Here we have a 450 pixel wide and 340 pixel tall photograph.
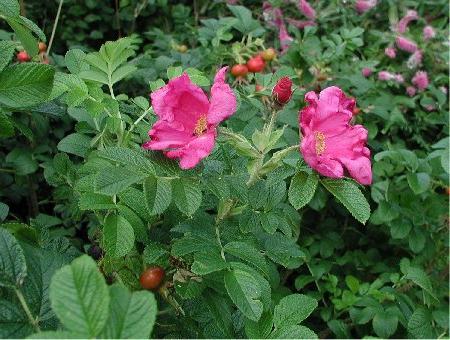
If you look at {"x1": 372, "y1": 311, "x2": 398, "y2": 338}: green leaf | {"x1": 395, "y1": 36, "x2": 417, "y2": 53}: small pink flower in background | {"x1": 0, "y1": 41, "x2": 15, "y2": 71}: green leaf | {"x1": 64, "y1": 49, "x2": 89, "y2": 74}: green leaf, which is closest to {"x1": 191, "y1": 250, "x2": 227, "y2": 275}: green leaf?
{"x1": 0, "y1": 41, "x2": 15, "y2": 71}: green leaf

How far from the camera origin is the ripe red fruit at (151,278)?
36.1 inches

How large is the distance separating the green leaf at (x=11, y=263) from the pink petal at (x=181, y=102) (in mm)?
277

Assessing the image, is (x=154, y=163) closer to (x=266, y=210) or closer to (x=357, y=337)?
(x=266, y=210)

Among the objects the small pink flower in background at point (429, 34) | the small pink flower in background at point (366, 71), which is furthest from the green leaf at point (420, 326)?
the small pink flower in background at point (429, 34)

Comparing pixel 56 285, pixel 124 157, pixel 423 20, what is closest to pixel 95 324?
pixel 56 285

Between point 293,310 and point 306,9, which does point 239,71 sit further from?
point 293,310

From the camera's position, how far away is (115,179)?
79 centimetres

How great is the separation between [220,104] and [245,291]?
0.25 meters

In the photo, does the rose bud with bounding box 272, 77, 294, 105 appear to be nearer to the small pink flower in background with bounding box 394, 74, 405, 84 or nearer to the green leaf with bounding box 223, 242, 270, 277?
the green leaf with bounding box 223, 242, 270, 277

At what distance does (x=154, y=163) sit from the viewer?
85cm

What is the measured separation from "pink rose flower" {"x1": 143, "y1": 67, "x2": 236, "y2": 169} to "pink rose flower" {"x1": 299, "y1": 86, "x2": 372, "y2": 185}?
0.38ft

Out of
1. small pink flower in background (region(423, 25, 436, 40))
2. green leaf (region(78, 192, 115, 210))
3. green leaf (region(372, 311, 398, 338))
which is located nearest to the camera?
green leaf (region(78, 192, 115, 210))

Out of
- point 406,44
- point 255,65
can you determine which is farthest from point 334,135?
point 406,44

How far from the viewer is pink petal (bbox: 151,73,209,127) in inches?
34.3
